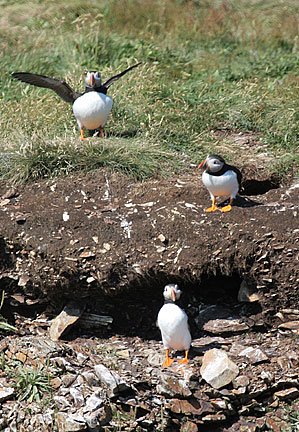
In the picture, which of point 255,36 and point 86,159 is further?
point 255,36

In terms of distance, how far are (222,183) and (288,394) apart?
174cm

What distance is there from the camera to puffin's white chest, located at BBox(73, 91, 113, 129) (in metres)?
6.40

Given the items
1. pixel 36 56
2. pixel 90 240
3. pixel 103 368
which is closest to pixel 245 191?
pixel 90 240

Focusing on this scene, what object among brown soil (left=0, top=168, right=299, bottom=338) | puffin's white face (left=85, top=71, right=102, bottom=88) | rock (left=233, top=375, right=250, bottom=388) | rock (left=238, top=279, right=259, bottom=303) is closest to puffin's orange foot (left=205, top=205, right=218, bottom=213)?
brown soil (left=0, top=168, right=299, bottom=338)

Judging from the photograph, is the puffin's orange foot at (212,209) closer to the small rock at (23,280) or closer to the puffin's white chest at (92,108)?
the small rock at (23,280)

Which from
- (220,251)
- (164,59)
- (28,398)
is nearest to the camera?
(28,398)

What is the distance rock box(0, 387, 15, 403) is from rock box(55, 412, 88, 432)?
0.43m

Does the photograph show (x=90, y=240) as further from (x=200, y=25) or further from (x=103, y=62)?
(x=200, y=25)

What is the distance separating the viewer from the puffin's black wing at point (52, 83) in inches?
263

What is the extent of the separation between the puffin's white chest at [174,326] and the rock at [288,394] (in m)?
0.78

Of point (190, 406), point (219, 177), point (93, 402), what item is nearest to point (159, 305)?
point (190, 406)

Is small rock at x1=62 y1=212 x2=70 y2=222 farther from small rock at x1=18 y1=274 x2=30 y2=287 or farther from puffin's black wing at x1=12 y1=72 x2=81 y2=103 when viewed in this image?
puffin's black wing at x1=12 y1=72 x2=81 y2=103

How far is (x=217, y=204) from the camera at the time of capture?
5.54 metres

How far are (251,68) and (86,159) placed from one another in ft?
12.2
